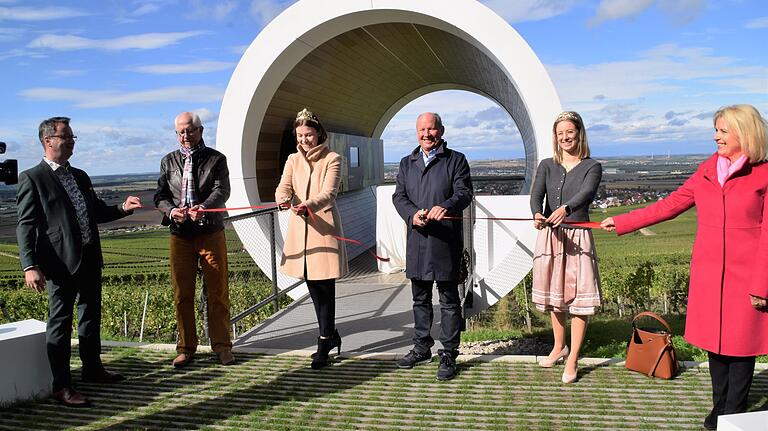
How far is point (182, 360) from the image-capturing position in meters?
3.97

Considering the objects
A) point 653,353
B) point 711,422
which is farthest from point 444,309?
point 711,422

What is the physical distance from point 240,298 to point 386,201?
9269 millimetres

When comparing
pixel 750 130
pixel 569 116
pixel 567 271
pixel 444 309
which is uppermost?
pixel 569 116

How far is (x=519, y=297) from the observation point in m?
13.7

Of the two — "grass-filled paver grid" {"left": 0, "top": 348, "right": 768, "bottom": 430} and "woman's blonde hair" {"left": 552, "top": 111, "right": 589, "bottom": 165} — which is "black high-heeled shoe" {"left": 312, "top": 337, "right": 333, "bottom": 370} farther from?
"woman's blonde hair" {"left": 552, "top": 111, "right": 589, "bottom": 165}

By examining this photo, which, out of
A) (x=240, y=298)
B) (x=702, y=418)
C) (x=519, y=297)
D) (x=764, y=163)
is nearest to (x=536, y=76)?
(x=764, y=163)

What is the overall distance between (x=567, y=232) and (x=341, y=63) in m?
5.38

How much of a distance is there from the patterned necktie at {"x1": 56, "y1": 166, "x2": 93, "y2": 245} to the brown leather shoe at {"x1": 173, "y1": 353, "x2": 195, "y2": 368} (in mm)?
1006

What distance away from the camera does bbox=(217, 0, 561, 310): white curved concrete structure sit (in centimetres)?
567

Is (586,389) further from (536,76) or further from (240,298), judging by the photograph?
(240,298)

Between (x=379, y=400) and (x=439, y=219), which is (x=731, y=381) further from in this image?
(x=379, y=400)

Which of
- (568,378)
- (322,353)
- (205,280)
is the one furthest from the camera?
(205,280)

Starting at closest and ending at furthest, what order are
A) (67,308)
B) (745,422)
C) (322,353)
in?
(745,422) < (67,308) < (322,353)

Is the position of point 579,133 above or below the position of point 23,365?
above
